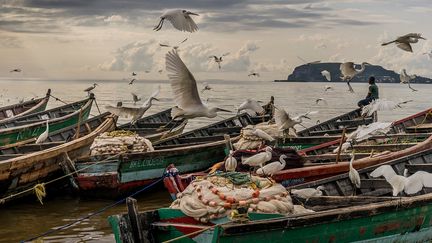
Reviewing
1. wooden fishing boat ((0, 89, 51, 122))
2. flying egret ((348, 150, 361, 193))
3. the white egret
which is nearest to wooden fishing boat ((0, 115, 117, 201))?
the white egret

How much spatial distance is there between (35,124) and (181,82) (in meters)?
9.54

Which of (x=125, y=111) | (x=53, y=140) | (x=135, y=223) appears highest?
(x=135, y=223)

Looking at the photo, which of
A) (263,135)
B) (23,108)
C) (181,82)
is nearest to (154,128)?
(263,135)

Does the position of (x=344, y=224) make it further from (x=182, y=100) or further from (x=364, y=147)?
(x=364, y=147)

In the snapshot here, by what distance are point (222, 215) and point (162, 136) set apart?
38.3 feet

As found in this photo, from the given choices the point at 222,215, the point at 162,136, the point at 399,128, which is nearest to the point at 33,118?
the point at 162,136

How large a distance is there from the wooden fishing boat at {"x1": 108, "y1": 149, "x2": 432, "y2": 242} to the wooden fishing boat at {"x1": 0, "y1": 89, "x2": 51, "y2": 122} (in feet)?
60.4

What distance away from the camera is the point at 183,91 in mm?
12273

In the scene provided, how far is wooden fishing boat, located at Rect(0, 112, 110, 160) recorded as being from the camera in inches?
654

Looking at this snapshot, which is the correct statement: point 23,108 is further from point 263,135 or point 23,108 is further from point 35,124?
point 263,135

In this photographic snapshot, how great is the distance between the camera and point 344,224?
8.56 metres

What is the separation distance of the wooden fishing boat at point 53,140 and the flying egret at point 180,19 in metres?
4.58

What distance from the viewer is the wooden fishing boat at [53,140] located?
16.6 meters

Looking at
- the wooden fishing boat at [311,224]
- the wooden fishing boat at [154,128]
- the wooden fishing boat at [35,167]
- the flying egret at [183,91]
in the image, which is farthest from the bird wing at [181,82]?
the wooden fishing boat at [154,128]
